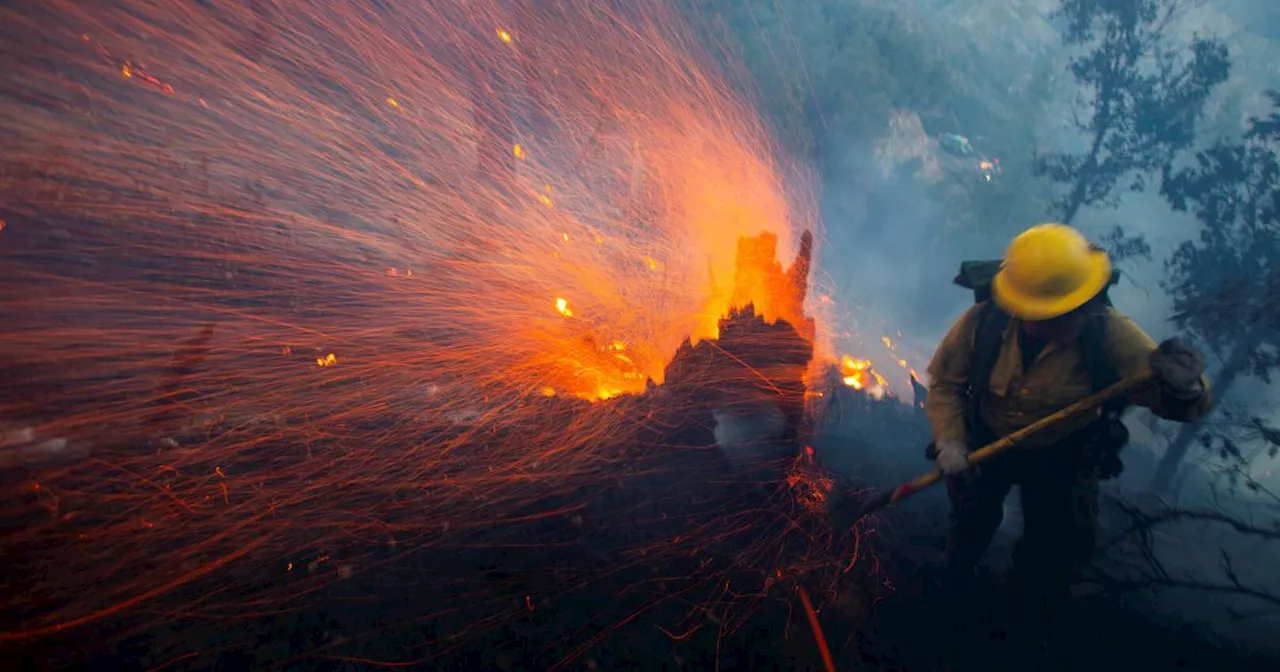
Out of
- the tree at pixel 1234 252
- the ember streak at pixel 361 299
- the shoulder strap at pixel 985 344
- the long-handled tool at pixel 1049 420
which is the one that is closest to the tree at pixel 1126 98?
the tree at pixel 1234 252

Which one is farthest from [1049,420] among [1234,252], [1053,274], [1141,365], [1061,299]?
[1234,252]

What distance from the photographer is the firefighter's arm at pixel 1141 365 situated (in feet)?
9.62

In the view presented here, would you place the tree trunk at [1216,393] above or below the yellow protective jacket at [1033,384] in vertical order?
above

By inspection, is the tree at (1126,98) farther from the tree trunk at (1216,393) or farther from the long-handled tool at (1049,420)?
the long-handled tool at (1049,420)

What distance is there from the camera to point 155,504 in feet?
13.4

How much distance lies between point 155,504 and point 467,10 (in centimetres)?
1189

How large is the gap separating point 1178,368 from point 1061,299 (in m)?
0.64

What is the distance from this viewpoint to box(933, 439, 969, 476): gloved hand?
3.57 meters

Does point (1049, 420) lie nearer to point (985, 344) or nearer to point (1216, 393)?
point (985, 344)

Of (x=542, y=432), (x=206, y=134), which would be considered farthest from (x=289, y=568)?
(x=206, y=134)

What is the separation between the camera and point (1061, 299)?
3260 mm

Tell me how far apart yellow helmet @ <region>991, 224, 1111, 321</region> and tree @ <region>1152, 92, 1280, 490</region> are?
300 inches

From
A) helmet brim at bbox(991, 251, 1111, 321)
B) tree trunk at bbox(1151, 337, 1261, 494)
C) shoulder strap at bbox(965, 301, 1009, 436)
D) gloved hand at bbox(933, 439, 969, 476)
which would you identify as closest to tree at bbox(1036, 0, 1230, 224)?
tree trunk at bbox(1151, 337, 1261, 494)

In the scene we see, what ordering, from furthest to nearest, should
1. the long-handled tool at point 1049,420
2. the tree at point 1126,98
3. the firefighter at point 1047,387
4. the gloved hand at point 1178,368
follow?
1. the tree at point 1126,98
2. the firefighter at point 1047,387
3. the long-handled tool at point 1049,420
4. the gloved hand at point 1178,368
